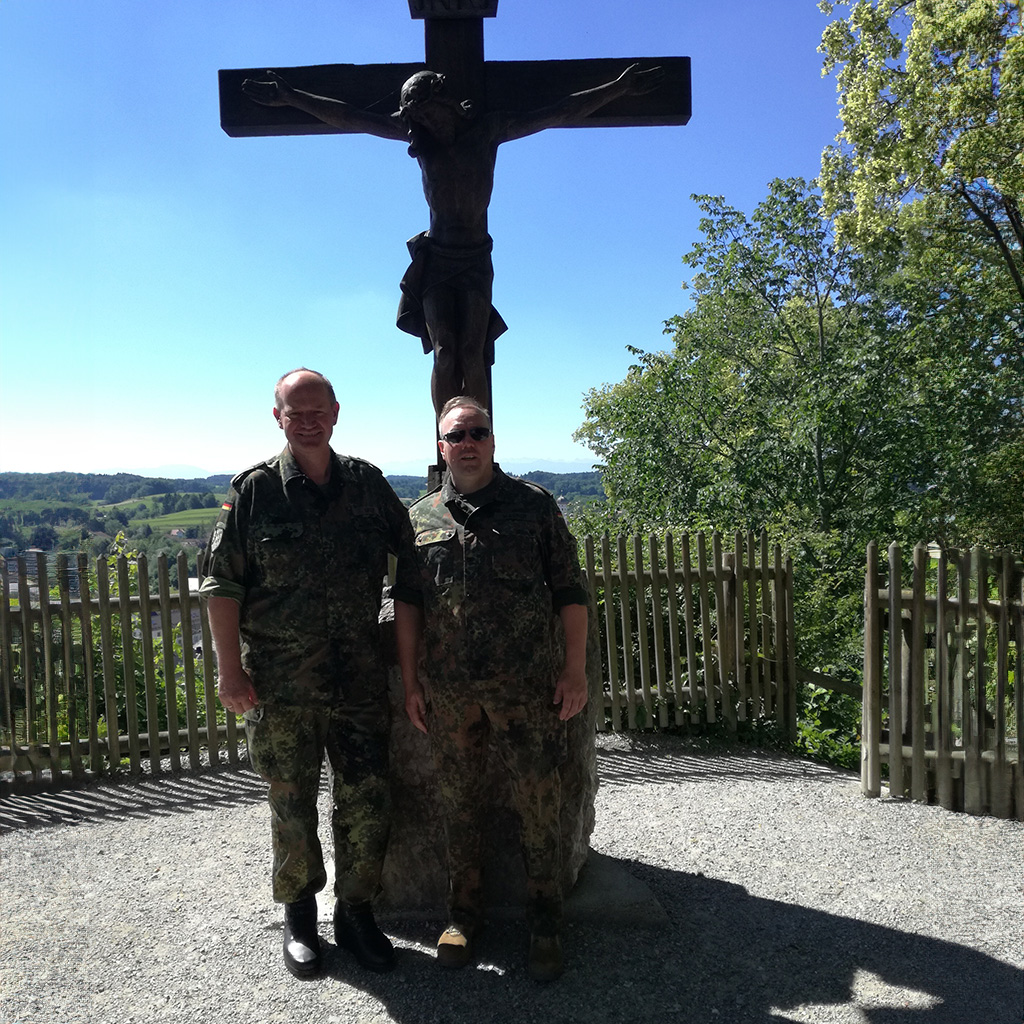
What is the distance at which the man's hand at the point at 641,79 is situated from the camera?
3.98m

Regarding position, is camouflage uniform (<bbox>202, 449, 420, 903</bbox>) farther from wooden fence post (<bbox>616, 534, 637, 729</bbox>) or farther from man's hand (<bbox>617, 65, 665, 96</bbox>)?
wooden fence post (<bbox>616, 534, 637, 729</bbox>)

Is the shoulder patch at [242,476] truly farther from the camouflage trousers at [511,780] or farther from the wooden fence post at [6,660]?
the wooden fence post at [6,660]

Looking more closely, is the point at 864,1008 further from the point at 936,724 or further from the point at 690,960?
the point at 936,724

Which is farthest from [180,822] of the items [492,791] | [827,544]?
[827,544]

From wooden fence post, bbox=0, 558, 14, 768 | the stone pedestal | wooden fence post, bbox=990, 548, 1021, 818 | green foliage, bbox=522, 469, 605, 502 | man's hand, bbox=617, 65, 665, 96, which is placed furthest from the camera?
green foliage, bbox=522, 469, 605, 502

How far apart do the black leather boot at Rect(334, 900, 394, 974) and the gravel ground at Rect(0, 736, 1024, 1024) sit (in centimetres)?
6

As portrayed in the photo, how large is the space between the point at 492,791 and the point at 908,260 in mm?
13721

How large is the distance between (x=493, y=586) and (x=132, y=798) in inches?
163

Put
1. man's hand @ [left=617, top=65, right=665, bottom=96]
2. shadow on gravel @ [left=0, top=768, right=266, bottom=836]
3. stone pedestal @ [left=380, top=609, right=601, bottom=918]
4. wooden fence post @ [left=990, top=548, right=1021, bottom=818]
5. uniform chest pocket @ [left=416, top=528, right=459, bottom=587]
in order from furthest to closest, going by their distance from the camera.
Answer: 1. shadow on gravel @ [left=0, top=768, right=266, bottom=836]
2. wooden fence post @ [left=990, top=548, right=1021, bottom=818]
3. man's hand @ [left=617, top=65, right=665, bottom=96]
4. stone pedestal @ [left=380, top=609, right=601, bottom=918]
5. uniform chest pocket @ [left=416, top=528, right=459, bottom=587]

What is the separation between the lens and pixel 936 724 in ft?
15.7

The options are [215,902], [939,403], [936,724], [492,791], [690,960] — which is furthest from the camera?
[939,403]

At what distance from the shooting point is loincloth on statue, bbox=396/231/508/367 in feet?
12.3

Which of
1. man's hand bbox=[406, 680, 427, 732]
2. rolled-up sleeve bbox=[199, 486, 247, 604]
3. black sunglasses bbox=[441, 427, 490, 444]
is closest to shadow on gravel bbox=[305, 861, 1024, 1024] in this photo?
man's hand bbox=[406, 680, 427, 732]

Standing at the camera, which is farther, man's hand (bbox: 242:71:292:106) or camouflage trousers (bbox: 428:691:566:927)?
man's hand (bbox: 242:71:292:106)
